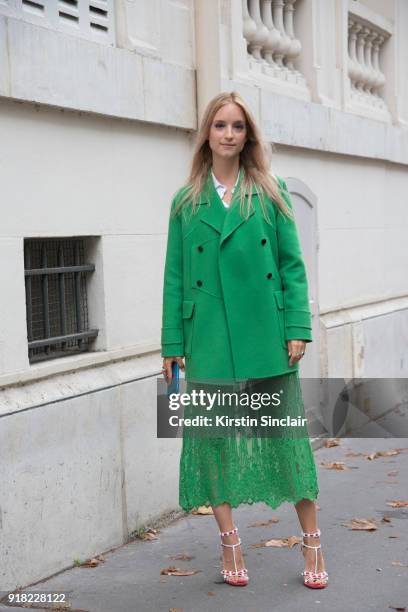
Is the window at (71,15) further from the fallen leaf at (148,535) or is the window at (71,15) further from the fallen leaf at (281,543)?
the fallen leaf at (281,543)

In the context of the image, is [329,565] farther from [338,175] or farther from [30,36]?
[338,175]

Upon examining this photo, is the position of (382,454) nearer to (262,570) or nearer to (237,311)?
(262,570)

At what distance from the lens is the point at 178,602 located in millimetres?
4723

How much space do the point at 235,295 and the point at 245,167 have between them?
61cm

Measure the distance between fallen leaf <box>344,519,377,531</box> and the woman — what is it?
107 cm

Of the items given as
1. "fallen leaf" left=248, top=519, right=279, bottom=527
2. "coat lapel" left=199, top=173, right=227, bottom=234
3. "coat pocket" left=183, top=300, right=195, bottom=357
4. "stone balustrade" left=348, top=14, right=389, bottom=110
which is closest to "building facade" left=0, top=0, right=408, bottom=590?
"fallen leaf" left=248, top=519, right=279, bottom=527

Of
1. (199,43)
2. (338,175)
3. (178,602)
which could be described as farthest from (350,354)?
(178,602)

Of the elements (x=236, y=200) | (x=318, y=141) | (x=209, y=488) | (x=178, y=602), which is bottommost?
(x=178, y=602)

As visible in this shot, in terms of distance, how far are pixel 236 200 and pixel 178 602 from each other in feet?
5.74

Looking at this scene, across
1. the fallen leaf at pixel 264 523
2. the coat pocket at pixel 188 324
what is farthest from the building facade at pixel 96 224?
the coat pocket at pixel 188 324

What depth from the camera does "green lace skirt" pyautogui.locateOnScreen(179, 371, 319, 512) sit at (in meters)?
4.83

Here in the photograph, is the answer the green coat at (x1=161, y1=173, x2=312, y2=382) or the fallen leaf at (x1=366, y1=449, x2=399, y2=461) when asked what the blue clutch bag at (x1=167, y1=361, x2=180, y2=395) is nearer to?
the green coat at (x1=161, y1=173, x2=312, y2=382)

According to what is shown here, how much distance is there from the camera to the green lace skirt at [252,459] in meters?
4.83

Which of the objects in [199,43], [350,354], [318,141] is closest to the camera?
[199,43]
